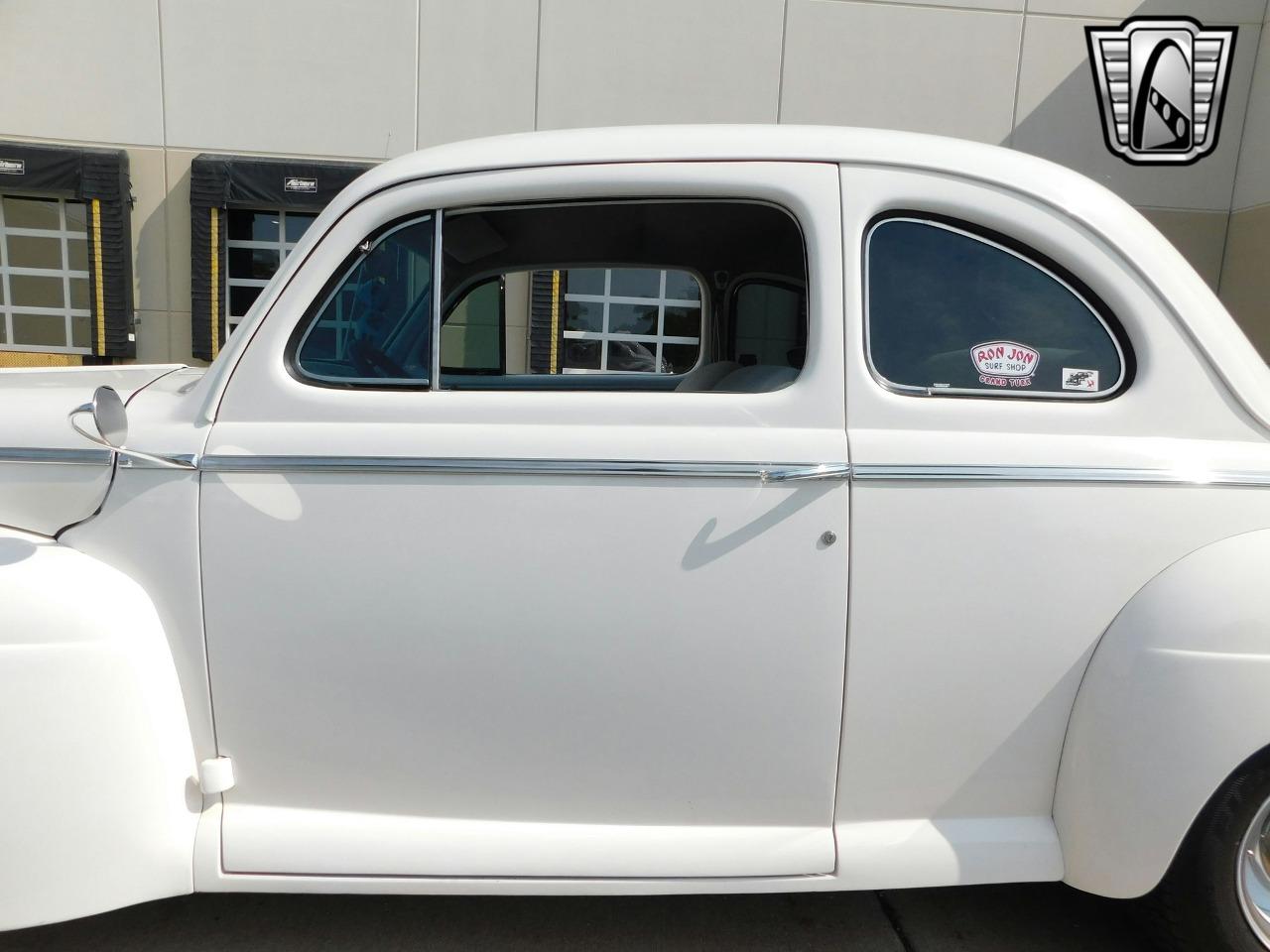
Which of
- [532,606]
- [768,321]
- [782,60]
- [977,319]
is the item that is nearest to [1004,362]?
[977,319]

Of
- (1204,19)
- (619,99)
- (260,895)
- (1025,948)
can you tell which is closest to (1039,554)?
(1025,948)

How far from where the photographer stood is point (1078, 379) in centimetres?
182

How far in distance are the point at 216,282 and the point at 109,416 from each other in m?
6.23

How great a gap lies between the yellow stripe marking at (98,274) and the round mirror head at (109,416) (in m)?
6.61

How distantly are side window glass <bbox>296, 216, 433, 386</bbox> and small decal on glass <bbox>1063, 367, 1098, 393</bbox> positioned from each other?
1445mm

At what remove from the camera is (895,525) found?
5.62 feet

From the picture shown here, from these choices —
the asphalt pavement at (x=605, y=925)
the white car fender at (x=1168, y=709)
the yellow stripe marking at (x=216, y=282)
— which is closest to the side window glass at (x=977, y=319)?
the white car fender at (x=1168, y=709)

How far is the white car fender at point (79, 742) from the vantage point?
1.60 meters

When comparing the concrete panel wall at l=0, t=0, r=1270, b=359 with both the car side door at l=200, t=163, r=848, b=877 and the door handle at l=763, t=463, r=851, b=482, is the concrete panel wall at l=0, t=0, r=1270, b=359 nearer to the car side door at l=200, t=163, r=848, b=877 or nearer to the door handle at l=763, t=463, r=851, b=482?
the car side door at l=200, t=163, r=848, b=877

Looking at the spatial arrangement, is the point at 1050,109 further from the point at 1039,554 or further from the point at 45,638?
the point at 45,638

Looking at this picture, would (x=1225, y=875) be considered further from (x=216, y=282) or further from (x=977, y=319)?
(x=216, y=282)

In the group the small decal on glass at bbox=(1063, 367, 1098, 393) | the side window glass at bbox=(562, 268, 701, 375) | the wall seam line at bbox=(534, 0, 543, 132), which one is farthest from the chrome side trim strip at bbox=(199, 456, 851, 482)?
the wall seam line at bbox=(534, 0, 543, 132)

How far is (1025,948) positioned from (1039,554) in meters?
1.11

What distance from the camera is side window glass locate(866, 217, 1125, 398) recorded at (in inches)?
71.4
